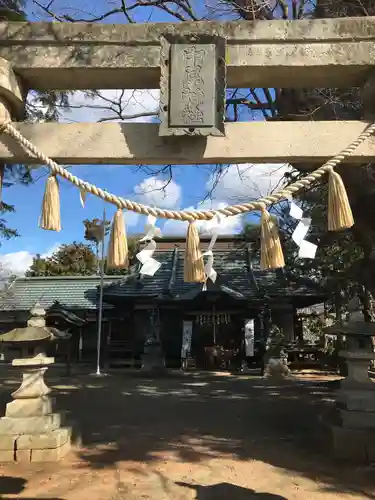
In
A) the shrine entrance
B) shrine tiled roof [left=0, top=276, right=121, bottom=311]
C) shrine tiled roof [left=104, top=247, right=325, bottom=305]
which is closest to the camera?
shrine tiled roof [left=104, top=247, right=325, bottom=305]

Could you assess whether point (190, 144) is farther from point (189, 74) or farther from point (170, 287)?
point (170, 287)

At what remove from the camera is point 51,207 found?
294cm

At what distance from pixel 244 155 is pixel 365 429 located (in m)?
4.31

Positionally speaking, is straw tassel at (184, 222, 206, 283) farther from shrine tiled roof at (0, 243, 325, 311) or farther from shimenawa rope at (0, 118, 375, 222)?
shrine tiled roof at (0, 243, 325, 311)

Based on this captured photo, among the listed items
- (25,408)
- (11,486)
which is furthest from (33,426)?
(11,486)

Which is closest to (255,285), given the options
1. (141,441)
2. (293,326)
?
(293,326)

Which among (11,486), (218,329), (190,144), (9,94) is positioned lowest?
(11,486)

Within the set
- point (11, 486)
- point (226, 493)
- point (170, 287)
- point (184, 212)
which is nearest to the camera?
point (184, 212)

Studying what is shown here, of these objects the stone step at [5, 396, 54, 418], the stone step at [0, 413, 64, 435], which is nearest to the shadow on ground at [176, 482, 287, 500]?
the stone step at [0, 413, 64, 435]

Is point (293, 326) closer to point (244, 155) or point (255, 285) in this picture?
point (255, 285)

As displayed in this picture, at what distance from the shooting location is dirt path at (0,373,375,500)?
15.2 ft

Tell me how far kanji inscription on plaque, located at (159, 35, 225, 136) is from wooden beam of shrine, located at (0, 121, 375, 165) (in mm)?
103

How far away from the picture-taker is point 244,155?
3094 mm

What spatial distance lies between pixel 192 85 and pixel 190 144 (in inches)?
15.8
